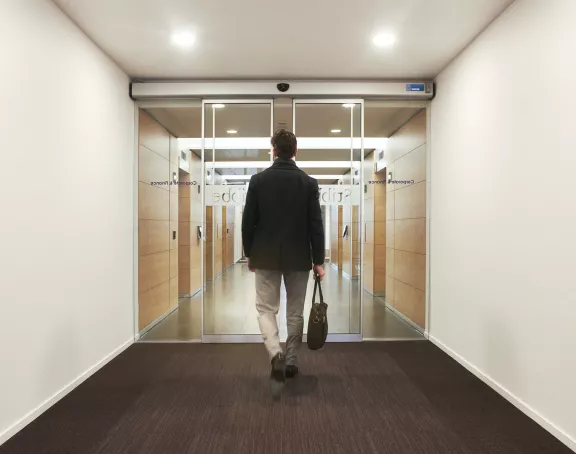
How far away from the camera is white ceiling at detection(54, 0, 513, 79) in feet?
10.1

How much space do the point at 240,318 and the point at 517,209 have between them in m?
3.52

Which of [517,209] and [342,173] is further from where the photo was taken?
[342,173]

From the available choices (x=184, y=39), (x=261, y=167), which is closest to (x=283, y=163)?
(x=184, y=39)

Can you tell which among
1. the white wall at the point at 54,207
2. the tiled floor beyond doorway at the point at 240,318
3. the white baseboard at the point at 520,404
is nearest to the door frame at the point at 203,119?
the tiled floor beyond doorway at the point at 240,318

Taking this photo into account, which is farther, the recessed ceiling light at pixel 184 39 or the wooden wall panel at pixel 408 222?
the wooden wall panel at pixel 408 222

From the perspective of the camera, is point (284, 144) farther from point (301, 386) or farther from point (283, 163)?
point (301, 386)

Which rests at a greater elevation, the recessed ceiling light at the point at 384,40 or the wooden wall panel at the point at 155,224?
the recessed ceiling light at the point at 384,40

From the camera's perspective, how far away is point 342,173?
15.9 ft

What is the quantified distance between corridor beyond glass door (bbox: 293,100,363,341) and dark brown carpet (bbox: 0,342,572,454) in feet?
3.14

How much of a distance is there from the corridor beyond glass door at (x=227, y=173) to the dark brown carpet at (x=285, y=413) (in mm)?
925

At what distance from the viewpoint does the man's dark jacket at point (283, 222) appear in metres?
3.05

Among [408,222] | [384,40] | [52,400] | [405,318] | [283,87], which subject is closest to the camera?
[52,400]

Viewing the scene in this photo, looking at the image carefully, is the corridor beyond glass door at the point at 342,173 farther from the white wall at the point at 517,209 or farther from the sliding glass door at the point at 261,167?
the white wall at the point at 517,209

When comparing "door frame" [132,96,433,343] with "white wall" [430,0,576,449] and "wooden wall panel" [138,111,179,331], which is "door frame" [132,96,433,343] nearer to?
"wooden wall panel" [138,111,179,331]
